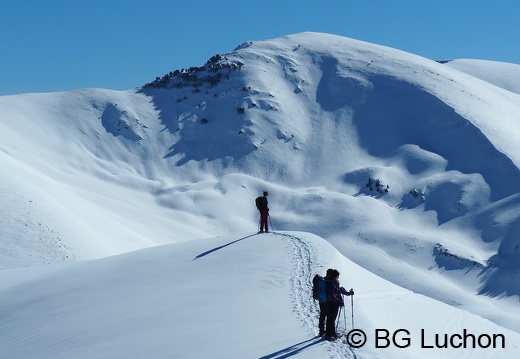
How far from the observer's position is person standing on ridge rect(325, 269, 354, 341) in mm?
13995

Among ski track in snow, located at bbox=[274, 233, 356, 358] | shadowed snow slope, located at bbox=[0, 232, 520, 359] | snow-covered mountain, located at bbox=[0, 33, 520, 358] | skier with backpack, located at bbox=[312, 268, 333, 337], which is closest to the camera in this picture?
ski track in snow, located at bbox=[274, 233, 356, 358]

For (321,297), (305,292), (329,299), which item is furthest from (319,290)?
(305,292)

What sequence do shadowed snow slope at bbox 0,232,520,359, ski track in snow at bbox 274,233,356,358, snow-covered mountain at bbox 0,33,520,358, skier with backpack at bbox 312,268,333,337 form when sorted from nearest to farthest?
ski track in snow at bbox 274,233,356,358 < skier with backpack at bbox 312,268,333,337 < shadowed snow slope at bbox 0,232,520,359 < snow-covered mountain at bbox 0,33,520,358

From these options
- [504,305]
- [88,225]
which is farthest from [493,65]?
[88,225]

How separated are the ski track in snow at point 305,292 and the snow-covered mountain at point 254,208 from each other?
0.08 m

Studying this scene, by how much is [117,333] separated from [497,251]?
214 ft

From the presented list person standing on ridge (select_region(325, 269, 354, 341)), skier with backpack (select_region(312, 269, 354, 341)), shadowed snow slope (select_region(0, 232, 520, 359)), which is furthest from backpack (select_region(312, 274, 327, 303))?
shadowed snow slope (select_region(0, 232, 520, 359))

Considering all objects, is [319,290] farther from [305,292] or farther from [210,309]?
[210,309]

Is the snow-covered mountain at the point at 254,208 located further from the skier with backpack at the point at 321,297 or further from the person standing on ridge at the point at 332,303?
the skier with backpack at the point at 321,297

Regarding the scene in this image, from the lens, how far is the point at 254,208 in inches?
3342

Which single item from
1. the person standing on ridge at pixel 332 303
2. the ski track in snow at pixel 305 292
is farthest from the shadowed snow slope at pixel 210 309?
the person standing on ridge at pixel 332 303

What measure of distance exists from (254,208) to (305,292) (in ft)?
219

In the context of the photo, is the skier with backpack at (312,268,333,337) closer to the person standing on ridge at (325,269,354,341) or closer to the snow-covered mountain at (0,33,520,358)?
the person standing on ridge at (325,269,354,341)

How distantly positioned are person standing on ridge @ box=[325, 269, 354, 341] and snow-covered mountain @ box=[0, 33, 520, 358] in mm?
439
